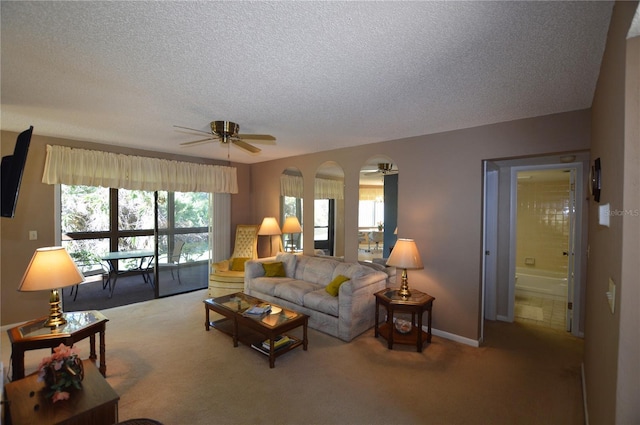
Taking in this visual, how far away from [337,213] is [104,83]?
413 cm

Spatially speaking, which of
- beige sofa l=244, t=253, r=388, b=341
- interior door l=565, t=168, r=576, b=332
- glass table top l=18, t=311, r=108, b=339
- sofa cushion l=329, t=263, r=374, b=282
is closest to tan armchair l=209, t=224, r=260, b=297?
beige sofa l=244, t=253, r=388, b=341

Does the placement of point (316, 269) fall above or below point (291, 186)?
below

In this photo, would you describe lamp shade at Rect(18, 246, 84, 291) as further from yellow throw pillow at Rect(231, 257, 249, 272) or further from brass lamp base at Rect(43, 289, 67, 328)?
yellow throw pillow at Rect(231, 257, 249, 272)

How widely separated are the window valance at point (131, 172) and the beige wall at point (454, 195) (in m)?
3.23

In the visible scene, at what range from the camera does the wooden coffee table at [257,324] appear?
9.64 ft

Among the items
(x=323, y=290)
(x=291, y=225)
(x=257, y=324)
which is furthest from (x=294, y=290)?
(x=291, y=225)

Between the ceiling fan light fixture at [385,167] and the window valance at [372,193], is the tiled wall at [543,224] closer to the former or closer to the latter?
the window valance at [372,193]

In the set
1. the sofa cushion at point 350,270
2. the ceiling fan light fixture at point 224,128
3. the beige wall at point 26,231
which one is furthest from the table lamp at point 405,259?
the beige wall at point 26,231

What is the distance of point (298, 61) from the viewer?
75.6 inches

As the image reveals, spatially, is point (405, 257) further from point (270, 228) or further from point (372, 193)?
point (270, 228)

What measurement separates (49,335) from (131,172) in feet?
9.67

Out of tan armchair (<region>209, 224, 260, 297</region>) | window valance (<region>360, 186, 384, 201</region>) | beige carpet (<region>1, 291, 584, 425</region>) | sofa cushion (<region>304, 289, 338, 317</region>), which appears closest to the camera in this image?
beige carpet (<region>1, 291, 584, 425</region>)

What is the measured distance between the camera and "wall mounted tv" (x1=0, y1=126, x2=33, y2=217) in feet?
6.15

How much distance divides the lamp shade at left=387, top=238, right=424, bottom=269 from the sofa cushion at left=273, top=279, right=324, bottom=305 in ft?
4.28
